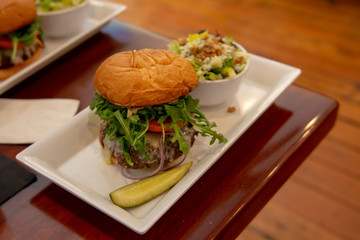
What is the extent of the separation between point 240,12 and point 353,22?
105 centimetres

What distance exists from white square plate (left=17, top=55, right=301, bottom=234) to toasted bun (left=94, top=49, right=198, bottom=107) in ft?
0.71

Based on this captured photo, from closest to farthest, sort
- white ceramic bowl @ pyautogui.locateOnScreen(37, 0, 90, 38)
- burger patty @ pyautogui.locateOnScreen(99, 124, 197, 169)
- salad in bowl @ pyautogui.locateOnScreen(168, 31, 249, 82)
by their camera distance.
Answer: burger patty @ pyautogui.locateOnScreen(99, 124, 197, 169), salad in bowl @ pyautogui.locateOnScreen(168, 31, 249, 82), white ceramic bowl @ pyautogui.locateOnScreen(37, 0, 90, 38)

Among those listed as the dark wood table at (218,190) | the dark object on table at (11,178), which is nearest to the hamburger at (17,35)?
the dark wood table at (218,190)

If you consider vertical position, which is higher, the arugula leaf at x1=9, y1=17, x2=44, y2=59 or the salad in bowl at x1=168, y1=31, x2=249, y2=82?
the salad in bowl at x1=168, y1=31, x2=249, y2=82

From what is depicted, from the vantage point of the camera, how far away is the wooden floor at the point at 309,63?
2.07m

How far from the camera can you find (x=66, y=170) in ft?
4.02

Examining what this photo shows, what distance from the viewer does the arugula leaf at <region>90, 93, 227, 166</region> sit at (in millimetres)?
1113

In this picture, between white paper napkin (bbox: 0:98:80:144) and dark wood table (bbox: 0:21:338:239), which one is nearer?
dark wood table (bbox: 0:21:338:239)

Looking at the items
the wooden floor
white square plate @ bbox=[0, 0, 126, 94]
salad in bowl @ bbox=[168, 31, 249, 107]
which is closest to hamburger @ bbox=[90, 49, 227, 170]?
salad in bowl @ bbox=[168, 31, 249, 107]

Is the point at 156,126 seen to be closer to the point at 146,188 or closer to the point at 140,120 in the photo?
the point at 140,120

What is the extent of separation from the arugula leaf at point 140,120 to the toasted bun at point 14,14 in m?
0.67

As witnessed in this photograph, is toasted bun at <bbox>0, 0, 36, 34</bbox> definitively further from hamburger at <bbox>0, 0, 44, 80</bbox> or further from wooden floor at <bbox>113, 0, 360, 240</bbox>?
wooden floor at <bbox>113, 0, 360, 240</bbox>

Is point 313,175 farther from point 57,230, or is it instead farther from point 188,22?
point 188,22

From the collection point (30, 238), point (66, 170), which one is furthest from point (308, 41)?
point (30, 238)
